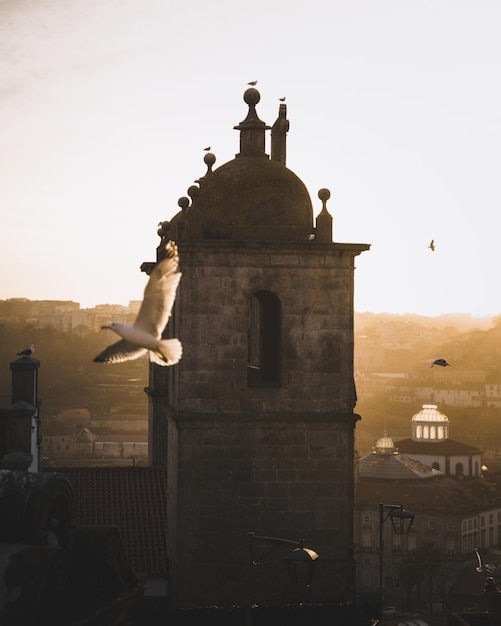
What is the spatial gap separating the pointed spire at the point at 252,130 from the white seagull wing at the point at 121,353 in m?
12.4

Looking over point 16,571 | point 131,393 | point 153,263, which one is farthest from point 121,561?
point 131,393

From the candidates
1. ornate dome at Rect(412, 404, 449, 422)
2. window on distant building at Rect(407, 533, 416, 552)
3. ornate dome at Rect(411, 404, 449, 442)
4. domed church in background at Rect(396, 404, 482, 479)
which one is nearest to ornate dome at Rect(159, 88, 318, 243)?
window on distant building at Rect(407, 533, 416, 552)

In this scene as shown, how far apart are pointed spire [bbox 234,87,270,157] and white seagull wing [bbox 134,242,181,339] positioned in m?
12.4

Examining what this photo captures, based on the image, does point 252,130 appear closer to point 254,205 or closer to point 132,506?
point 254,205

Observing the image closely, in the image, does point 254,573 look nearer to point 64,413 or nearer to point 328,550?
point 328,550

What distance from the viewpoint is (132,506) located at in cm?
2577

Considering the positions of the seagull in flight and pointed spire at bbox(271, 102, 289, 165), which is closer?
the seagull in flight

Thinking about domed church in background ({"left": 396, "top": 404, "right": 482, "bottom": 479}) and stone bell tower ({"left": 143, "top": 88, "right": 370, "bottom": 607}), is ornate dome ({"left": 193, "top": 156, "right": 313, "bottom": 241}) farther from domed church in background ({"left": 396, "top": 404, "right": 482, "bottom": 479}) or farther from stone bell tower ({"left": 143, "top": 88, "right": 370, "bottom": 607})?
domed church in background ({"left": 396, "top": 404, "right": 482, "bottom": 479})

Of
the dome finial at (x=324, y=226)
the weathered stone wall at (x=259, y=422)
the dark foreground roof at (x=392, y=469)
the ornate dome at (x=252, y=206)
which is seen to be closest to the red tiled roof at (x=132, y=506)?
the weathered stone wall at (x=259, y=422)

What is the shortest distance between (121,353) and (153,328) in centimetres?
35

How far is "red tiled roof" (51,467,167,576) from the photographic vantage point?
2397 cm

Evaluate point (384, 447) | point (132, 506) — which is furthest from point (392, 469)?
point (132, 506)

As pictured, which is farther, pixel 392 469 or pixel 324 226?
pixel 392 469

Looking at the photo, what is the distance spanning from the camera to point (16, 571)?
9.88 meters
